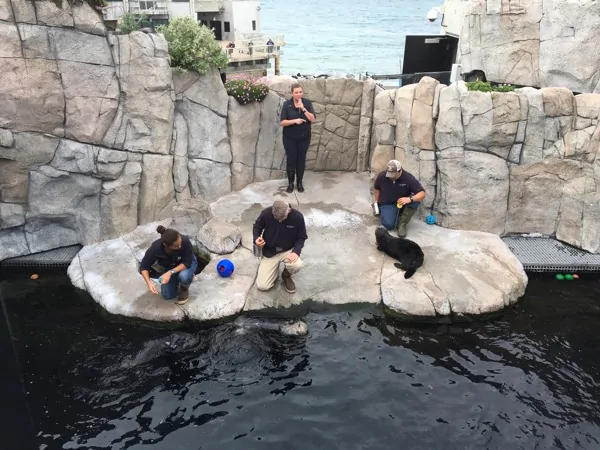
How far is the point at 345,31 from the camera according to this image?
249 feet

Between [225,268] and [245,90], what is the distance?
182 inches

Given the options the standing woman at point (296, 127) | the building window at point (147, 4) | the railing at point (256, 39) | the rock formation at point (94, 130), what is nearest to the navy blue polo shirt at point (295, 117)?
the standing woman at point (296, 127)

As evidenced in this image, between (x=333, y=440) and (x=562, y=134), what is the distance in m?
Answer: 7.79

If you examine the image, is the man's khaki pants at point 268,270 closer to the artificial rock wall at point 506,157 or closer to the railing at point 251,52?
the artificial rock wall at point 506,157

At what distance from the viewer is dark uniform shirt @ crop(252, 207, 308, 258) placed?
8.16m

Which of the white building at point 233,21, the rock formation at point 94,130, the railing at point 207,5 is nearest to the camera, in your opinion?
the rock formation at point 94,130

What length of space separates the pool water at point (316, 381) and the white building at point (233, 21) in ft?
89.4

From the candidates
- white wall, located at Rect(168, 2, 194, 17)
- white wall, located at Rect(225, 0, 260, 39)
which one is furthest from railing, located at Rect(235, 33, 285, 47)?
white wall, located at Rect(168, 2, 194, 17)

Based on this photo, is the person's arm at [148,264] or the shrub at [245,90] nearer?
the person's arm at [148,264]

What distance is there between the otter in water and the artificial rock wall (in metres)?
4.34

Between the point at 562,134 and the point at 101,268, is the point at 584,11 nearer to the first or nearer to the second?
the point at 562,134

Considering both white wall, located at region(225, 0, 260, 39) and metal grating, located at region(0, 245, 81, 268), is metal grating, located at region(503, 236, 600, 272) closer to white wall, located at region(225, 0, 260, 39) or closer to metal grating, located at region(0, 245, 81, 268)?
metal grating, located at region(0, 245, 81, 268)

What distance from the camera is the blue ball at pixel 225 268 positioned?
8648 mm

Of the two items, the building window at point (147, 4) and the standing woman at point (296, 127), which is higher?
the building window at point (147, 4)
